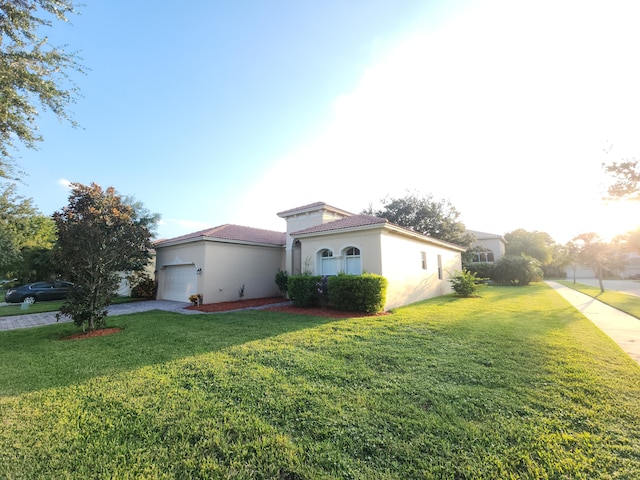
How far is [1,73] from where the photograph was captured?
20.9 feet

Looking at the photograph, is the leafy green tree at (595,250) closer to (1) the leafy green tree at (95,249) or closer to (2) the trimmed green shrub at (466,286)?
(2) the trimmed green shrub at (466,286)

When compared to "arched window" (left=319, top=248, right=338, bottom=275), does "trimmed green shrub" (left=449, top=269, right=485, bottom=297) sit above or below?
below

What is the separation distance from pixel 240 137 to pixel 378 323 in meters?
9.92

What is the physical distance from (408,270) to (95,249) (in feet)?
40.2

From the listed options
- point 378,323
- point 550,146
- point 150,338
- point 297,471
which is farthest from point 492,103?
point 150,338

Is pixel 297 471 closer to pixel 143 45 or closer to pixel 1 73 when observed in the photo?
pixel 1 73

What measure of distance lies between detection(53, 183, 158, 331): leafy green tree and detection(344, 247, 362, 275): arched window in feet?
25.6

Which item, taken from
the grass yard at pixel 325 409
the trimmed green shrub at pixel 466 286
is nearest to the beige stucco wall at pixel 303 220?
the trimmed green shrub at pixel 466 286

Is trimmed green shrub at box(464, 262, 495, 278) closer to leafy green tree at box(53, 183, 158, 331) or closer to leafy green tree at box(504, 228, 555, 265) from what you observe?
leafy green tree at box(504, 228, 555, 265)

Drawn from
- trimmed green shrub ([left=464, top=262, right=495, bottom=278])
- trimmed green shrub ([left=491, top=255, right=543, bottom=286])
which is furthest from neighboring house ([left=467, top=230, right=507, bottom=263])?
trimmed green shrub ([left=491, top=255, right=543, bottom=286])

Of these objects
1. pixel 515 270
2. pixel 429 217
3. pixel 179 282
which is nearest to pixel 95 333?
pixel 179 282

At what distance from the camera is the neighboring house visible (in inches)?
1358

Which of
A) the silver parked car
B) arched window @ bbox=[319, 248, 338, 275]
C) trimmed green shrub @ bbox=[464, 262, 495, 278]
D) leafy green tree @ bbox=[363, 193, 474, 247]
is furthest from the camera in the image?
trimmed green shrub @ bbox=[464, 262, 495, 278]

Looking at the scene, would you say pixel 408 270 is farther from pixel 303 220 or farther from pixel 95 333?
pixel 95 333
